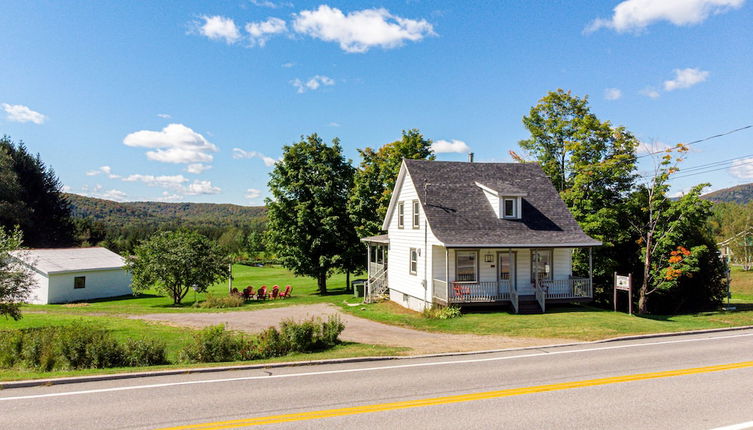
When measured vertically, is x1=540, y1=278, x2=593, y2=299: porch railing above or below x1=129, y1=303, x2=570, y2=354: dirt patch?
above

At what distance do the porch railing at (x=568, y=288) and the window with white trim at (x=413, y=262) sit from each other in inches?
262

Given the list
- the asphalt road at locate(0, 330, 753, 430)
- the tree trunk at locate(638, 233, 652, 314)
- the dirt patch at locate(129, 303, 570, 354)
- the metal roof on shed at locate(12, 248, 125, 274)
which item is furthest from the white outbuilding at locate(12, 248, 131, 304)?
the tree trunk at locate(638, 233, 652, 314)

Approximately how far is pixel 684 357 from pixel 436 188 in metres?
15.1

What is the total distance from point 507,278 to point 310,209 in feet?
58.6

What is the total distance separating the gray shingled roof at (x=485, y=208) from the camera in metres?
23.7

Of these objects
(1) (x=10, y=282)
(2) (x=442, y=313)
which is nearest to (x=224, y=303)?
(1) (x=10, y=282)

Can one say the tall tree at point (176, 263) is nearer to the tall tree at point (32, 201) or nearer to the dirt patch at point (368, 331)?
the dirt patch at point (368, 331)

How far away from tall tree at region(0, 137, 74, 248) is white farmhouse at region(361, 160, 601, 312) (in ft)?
173

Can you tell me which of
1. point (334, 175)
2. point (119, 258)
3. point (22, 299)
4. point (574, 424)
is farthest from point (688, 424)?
point (119, 258)

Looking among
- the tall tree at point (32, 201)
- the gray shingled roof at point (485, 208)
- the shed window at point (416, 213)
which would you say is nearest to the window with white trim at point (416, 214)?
the shed window at point (416, 213)

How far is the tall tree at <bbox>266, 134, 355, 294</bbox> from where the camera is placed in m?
36.7

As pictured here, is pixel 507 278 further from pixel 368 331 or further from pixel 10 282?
pixel 10 282

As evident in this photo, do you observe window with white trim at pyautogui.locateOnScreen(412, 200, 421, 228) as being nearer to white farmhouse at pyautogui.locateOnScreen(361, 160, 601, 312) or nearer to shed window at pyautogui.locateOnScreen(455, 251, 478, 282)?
white farmhouse at pyautogui.locateOnScreen(361, 160, 601, 312)

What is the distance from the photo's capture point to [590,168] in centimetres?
3106
